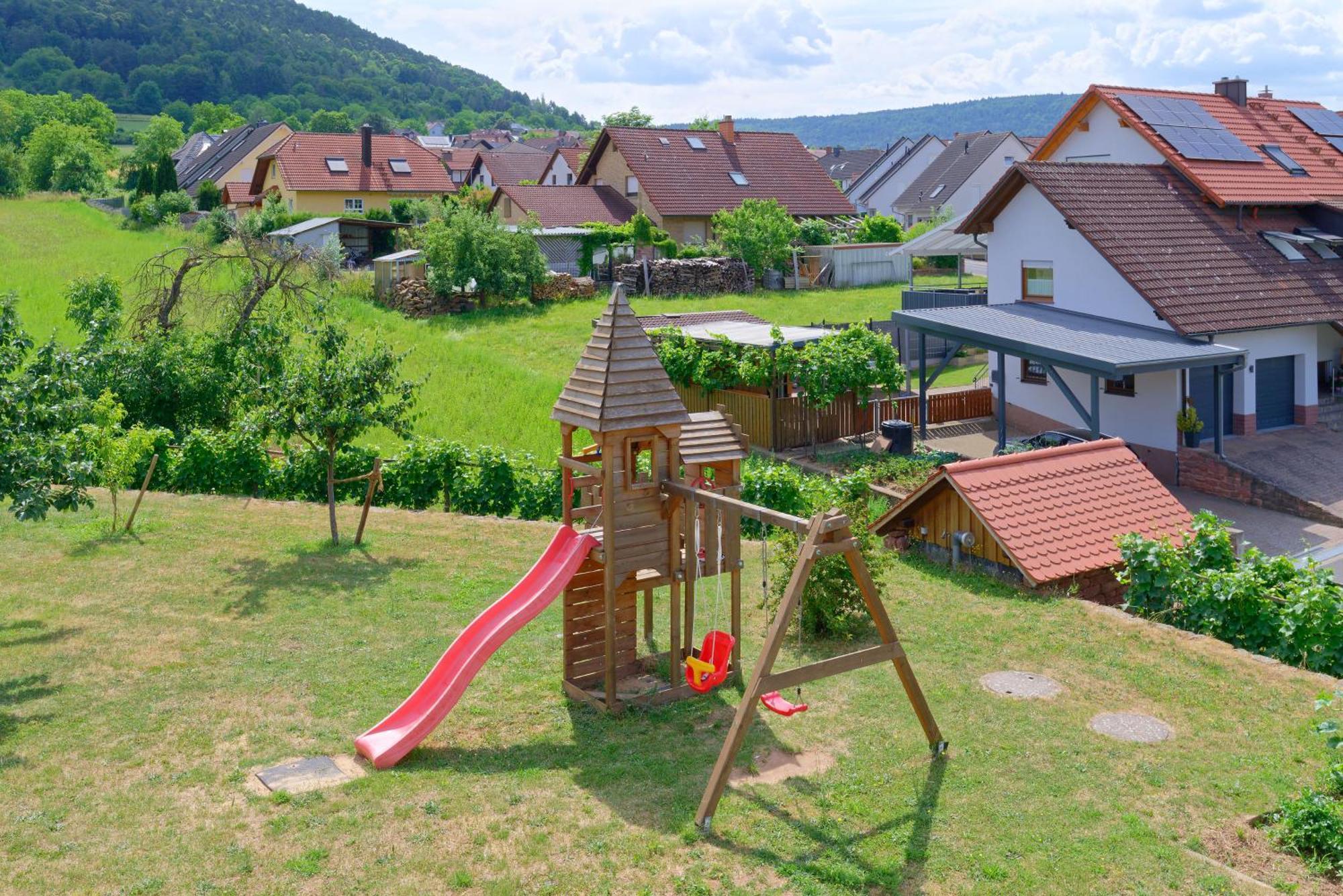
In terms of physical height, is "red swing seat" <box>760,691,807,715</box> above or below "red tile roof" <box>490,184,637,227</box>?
below

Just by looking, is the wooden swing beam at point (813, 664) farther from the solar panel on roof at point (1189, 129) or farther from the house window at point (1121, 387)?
the solar panel on roof at point (1189, 129)

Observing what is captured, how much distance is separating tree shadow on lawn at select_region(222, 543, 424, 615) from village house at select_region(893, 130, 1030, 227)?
57.6 metres

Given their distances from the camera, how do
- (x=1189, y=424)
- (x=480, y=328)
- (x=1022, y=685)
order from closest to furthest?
(x=1022, y=685) < (x=1189, y=424) < (x=480, y=328)

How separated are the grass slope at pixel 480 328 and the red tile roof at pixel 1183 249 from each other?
635cm

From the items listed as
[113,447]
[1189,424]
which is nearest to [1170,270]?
[1189,424]

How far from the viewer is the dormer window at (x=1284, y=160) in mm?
28625

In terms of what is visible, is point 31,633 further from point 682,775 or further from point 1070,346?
point 1070,346

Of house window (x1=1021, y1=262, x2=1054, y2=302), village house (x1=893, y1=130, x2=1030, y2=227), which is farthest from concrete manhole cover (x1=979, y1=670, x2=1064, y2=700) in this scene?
village house (x1=893, y1=130, x2=1030, y2=227)

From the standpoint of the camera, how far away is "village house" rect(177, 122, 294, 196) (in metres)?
82.0

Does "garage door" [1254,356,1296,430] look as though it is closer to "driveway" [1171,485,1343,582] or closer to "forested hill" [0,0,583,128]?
"driveway" [1171,485,1343,582]

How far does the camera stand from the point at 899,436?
2342 centimetres

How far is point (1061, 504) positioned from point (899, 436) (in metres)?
7.16

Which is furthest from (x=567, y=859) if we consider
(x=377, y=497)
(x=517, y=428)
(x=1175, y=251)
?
(x=1175, y=251)

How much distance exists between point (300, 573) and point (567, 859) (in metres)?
9.06
